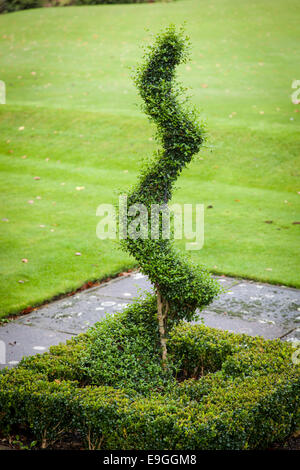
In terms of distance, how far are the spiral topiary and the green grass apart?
0.85 feet

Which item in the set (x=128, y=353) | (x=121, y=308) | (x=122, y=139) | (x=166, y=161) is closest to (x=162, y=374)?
(x=128, y=353)

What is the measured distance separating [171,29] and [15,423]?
3.96 meters

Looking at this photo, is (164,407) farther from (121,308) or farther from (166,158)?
(121,308)

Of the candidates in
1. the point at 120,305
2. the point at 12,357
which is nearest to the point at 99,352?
the point at 12,357

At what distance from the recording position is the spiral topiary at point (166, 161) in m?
5.03

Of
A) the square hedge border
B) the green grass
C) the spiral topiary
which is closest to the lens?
the square hedge border

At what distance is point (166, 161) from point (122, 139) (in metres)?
11.2

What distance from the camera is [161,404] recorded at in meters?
4.45

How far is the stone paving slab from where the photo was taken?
6.52 metres

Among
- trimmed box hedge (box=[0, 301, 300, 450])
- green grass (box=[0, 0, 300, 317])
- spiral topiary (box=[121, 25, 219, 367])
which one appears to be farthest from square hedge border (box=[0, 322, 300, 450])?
green grass (box=[0, 0, 300, 317])

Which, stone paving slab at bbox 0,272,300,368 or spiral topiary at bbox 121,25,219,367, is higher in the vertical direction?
spiral topiary at bbox 121,25,219,367

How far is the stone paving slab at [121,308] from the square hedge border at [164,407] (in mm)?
1263

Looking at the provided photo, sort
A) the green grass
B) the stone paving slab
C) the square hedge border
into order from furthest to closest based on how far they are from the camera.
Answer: the green grass → the stone paving slab → the square hedge border

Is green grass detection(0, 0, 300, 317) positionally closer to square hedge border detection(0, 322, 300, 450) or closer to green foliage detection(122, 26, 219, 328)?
green foliage detection(122, 26, 219, 328)
